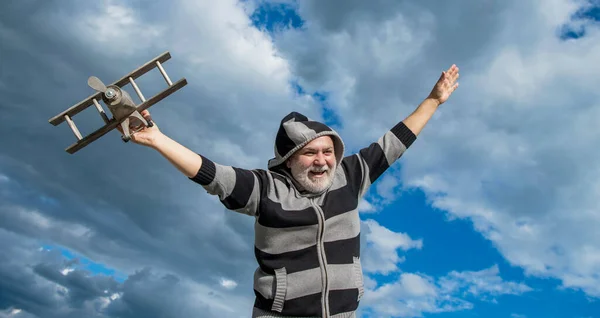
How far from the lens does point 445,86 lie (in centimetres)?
631

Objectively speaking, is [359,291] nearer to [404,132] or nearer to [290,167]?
→ [290,167]

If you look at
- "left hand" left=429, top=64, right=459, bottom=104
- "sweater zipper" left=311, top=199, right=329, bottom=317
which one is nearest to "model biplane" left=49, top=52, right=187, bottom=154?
"sweater zipper" left=311, top=199, right=329, bottom=317

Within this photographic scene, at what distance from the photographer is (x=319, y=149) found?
5055 mm

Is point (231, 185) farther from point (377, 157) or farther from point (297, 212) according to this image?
point (377, 157)

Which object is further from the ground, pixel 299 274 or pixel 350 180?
pixel 350 180

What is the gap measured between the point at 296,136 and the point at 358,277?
1.38 meters

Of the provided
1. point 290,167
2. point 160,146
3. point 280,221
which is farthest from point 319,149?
point 160,146

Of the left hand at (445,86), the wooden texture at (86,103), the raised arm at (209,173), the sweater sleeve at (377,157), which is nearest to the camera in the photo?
the raised arm at (209,173)

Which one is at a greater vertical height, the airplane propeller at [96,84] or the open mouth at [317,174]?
the airplane propeller at [96,84]

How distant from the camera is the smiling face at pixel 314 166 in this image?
16.5 ft

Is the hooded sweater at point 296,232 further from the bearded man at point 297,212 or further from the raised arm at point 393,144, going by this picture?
the raised arm at point 393,144

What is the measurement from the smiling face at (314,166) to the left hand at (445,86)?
5.93ft

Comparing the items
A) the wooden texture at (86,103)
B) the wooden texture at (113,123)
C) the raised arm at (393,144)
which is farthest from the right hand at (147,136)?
the raised arm at (393,144)

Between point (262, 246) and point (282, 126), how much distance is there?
3.66 ft
